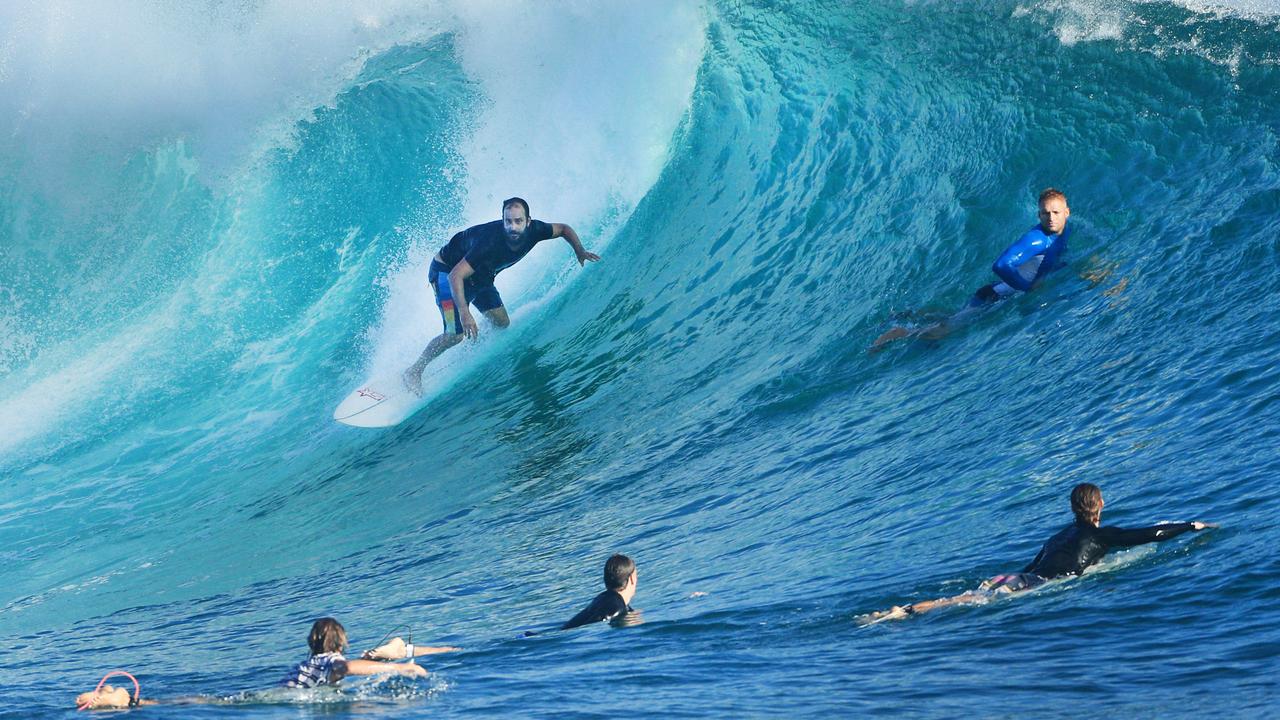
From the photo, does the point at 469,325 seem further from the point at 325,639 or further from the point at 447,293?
the point at 325,639

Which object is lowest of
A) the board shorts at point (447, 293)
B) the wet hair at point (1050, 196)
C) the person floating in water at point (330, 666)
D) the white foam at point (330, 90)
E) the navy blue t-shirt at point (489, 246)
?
the person floating in water at point (330, 666)

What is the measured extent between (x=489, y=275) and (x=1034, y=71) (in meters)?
6.09

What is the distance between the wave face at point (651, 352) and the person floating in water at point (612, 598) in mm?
191

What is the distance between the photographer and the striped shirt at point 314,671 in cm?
587

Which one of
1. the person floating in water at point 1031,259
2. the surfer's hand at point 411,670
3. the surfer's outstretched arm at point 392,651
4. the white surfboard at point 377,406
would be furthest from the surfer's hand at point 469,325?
the surfer's hand at point 411,670

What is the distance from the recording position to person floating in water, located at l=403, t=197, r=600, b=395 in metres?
12.7

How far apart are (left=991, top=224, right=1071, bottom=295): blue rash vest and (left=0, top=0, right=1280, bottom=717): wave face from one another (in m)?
0.22

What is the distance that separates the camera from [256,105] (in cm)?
1922

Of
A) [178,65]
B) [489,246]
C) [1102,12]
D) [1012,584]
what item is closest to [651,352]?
[489,246]

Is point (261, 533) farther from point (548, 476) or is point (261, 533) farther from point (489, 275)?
point (489, 275)

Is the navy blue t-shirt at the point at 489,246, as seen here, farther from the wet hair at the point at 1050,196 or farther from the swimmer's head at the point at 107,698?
the swimmer's head at the point at 107,698

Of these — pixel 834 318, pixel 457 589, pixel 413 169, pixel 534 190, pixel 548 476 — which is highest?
pixel 413 169

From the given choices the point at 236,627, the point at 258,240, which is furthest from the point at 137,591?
the point at 258,240

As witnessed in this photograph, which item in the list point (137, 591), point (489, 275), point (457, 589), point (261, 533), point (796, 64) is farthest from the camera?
point (796, 64)
